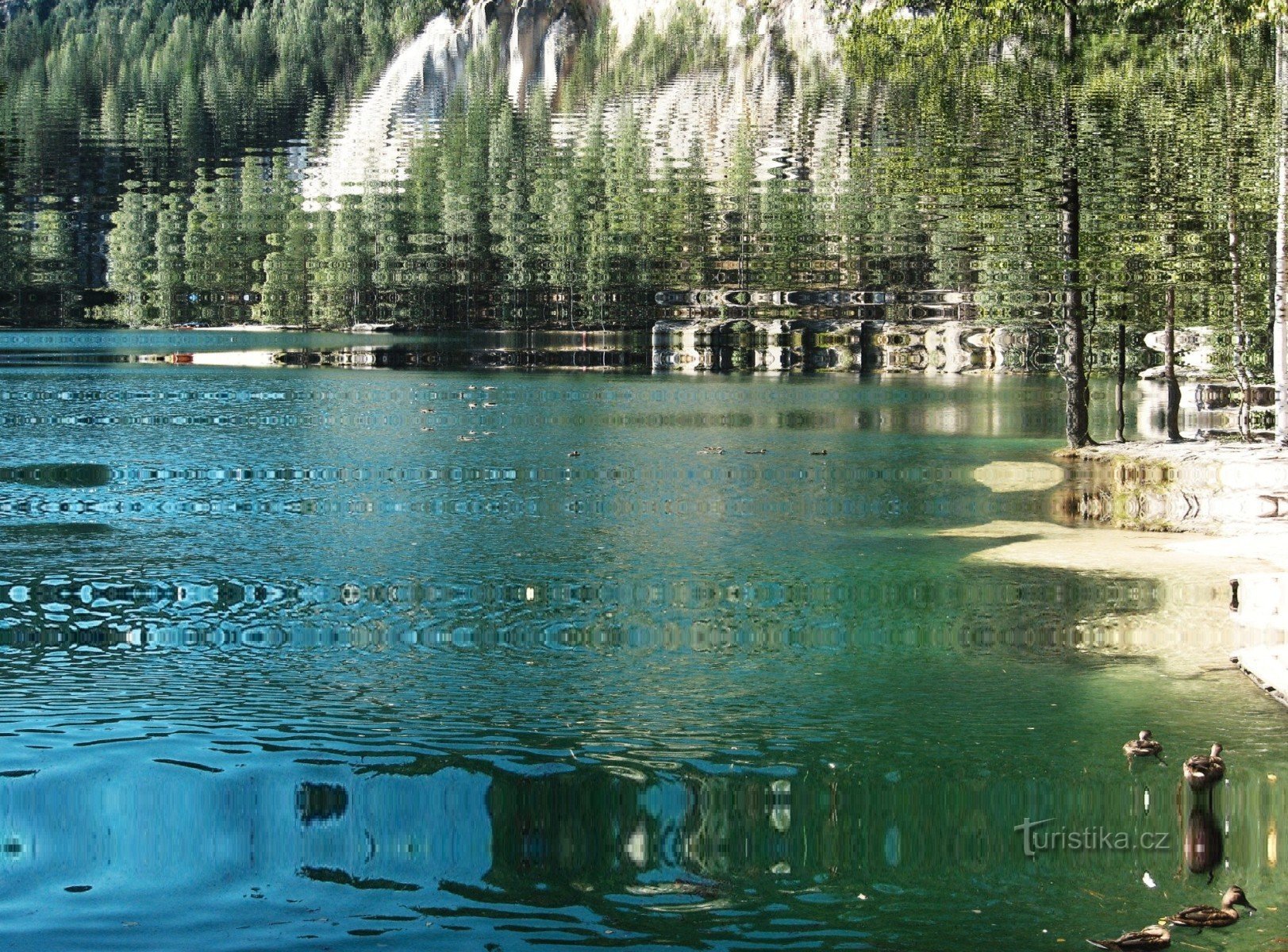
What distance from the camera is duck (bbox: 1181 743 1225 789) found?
767cm

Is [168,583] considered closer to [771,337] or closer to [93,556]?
[93,556]

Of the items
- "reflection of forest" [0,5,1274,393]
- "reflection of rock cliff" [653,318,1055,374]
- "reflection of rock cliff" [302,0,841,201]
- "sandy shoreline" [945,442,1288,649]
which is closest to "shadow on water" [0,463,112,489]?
"sandy shoreline" [945,442,1288,649]

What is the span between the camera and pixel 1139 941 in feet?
20.2

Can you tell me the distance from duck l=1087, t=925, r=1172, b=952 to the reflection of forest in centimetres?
2717

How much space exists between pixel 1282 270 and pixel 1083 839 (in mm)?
22075

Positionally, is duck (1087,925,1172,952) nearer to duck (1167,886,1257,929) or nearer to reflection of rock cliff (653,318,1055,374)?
duck (1167,886,1257,929)

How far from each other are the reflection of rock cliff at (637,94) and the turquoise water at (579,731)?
108ft

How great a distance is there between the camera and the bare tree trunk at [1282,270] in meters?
19.7

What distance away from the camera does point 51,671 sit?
9.49 m

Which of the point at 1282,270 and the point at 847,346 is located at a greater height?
the point at 1282,270

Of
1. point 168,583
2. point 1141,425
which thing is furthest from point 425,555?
point 1141,425

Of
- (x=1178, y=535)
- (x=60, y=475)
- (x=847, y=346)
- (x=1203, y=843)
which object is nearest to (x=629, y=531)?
(x=1178, y=535)

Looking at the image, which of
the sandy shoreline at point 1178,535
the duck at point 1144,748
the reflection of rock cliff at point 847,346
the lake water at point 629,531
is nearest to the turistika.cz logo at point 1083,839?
the lake water at point 629,531

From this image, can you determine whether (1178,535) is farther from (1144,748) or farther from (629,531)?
(1144,748)
